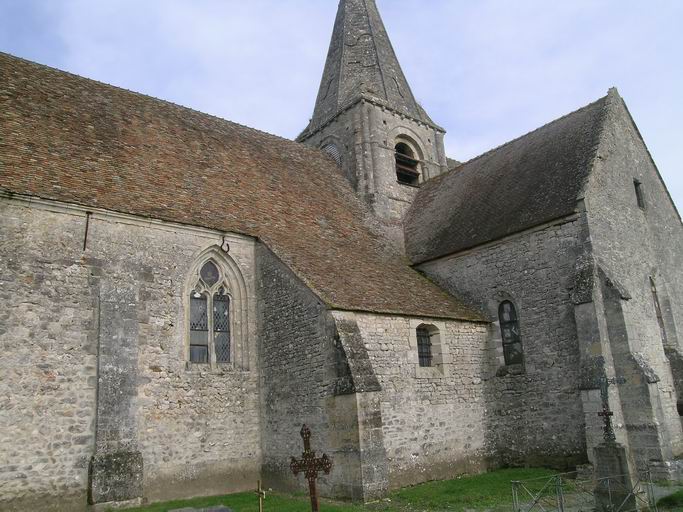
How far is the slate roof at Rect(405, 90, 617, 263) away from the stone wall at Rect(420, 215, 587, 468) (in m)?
0.61

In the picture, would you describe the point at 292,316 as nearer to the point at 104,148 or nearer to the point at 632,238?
the point at 104,148

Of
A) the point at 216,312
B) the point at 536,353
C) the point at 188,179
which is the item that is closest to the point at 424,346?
the point at 536,353

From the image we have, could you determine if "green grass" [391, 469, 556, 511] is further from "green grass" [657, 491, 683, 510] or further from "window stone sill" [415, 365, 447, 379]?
"green grass" [657, 491, 683, 510]

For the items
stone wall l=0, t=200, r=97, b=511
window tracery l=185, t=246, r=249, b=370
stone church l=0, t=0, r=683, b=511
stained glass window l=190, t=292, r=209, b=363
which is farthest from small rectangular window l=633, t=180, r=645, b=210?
stone wall l=0, t=200, r=97, b=511

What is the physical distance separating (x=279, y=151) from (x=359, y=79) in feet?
18.0

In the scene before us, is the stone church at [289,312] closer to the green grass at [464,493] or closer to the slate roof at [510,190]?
the slate roof at [510,190]

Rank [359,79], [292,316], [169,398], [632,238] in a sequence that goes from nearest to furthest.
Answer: [169,398] → [292,316] → [632,238] → [359,79]

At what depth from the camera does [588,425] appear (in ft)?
41.8

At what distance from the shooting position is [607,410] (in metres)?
10.4

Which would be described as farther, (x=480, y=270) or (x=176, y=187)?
(x=480, y=270)

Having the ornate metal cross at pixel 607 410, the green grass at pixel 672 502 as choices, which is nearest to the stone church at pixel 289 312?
the ornate metal cross at pixel 607 410

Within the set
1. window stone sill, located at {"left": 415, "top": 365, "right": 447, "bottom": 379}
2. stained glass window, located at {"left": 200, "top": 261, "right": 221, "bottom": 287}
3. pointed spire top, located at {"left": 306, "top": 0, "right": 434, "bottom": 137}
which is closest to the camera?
window stone sill, located at {"left": 415, "top": 365, "right": 447, "bottom": 379}

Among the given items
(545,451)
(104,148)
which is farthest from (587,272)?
(104,148)

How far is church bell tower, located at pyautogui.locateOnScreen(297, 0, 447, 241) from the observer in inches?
807
